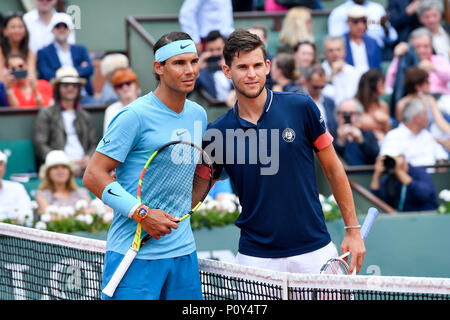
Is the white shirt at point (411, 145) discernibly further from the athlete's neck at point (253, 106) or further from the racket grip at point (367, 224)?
the athlete's neck at point (253, 106)

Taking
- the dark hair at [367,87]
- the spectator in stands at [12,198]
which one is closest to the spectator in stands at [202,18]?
the dark hair at [367,87]

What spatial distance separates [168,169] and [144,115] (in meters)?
0.28

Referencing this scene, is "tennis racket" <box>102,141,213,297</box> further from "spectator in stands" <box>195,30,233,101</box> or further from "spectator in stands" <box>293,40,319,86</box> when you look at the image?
"spectator in stands" <box>293,40,319,86</box>

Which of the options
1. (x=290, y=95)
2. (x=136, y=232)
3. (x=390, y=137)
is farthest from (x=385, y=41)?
(x=136, y=232)

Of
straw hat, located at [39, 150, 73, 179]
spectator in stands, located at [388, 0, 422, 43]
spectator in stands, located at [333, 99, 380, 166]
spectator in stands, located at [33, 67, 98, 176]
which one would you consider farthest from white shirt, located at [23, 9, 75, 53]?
spectator in stands, located at [388, 0, 422, 43]

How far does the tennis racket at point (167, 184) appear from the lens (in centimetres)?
374

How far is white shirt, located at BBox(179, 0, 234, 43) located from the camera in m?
9.95

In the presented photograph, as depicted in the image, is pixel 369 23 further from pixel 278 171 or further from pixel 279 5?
pixel 278 171

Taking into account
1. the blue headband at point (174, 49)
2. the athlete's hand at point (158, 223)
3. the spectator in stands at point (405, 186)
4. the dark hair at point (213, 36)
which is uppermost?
the dark hair at point (213, 36)

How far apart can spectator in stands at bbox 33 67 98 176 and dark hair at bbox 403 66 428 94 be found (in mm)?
3713

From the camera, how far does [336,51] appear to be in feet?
32.9

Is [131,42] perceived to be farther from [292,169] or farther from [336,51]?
[292,169]

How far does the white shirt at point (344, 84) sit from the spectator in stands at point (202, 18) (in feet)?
4.84

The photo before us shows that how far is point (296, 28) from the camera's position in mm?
10453
